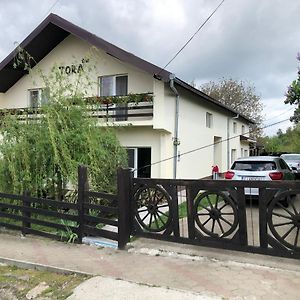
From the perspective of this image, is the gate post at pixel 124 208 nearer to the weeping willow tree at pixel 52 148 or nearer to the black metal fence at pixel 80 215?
the black metal fence at pixel 80 215

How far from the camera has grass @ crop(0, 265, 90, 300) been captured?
509cm

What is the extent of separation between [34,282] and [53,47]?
44.8ft

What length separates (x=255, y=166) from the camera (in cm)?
1153

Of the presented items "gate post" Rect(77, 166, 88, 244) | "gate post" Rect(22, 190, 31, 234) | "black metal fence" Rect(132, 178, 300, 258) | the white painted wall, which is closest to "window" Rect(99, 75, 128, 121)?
the white painted wall

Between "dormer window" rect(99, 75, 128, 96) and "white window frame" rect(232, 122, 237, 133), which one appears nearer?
"dormer window" rect(99, 75, 128, 96)

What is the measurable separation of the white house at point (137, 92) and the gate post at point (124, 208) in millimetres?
4549

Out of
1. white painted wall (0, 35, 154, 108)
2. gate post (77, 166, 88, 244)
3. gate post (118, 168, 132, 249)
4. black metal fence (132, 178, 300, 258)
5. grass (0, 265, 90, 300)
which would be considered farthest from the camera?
white painted wall (0, 35, 154, 108)

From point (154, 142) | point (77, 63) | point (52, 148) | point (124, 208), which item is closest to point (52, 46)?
point (77, 63)

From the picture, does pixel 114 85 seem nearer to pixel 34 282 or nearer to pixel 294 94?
pixel 294 94

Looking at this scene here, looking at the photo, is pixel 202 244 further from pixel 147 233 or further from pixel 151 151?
pixel 151 151

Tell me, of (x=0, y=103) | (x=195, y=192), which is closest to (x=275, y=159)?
(x=195, y=192)

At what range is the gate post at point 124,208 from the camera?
702 cm

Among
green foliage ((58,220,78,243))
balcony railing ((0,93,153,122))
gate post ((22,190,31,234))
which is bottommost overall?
green foliage ((58,220,78,243))

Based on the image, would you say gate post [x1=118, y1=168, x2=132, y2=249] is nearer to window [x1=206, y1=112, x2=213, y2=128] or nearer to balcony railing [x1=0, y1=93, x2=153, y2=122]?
balcony railing [x1=0, y1=93, x2=153, y2=122]
